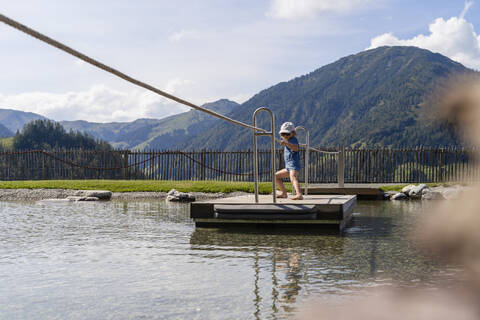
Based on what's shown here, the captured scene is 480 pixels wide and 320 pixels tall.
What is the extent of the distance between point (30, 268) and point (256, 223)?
4127 millimetres

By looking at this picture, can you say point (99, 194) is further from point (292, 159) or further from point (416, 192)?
point (416, 192)

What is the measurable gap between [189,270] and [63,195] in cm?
1449

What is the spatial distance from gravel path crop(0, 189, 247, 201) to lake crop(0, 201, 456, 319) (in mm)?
8813

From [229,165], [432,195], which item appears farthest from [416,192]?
[229,165]

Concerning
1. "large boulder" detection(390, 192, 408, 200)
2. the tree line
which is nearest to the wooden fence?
"large boulder" detection(390, 192, 408, 200)

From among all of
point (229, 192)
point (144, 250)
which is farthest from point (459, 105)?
point (229, 192)

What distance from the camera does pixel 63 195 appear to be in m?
18.2

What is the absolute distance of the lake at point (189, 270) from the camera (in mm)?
3670

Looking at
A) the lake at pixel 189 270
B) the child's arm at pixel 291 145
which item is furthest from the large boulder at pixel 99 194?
the child's arm at pixel 291 145

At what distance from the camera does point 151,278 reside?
15.4 ft

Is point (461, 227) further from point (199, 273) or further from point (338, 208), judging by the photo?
point (338, 208)

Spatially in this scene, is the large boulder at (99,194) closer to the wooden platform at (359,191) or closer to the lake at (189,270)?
the wooden platform at (359,191)

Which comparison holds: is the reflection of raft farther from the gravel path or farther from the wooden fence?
the wooden fence

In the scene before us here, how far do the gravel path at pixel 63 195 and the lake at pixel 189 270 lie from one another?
A: 8.81 meters
